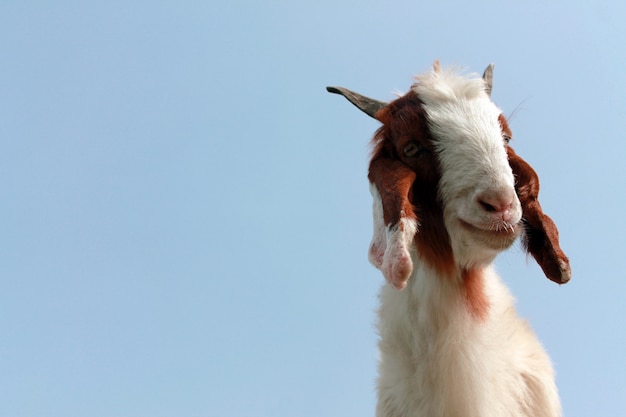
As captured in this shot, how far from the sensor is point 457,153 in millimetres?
5742

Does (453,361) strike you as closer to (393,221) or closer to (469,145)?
(393,221)

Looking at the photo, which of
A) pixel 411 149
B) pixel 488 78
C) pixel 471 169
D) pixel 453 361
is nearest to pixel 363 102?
pixel 411 149

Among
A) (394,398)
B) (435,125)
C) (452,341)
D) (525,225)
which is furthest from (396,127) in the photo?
(394,398)

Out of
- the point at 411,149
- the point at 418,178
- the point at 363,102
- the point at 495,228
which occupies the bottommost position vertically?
the point at 495,228

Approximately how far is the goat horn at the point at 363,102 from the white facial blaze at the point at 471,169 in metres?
0.47

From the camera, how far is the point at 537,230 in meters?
5.99

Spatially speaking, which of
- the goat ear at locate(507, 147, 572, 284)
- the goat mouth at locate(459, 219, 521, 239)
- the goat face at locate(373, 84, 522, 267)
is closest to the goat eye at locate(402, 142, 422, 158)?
the goat face at locate(373, 84, 522, 267)

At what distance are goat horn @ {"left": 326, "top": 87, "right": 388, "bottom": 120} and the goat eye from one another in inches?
25.7

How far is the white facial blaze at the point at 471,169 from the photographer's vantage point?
18.0 ft

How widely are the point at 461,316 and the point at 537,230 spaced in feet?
2.79

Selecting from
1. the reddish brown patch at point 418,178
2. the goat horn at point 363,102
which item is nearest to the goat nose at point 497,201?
the reddish brown patch at point 418,178

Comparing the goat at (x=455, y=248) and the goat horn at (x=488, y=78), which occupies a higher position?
the goat horn at (x=488, y=78)

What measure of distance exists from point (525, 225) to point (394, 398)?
1.68 metres

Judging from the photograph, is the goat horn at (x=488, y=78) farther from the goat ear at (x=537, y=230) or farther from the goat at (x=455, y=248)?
the goat ear at (x=537, y=230)
